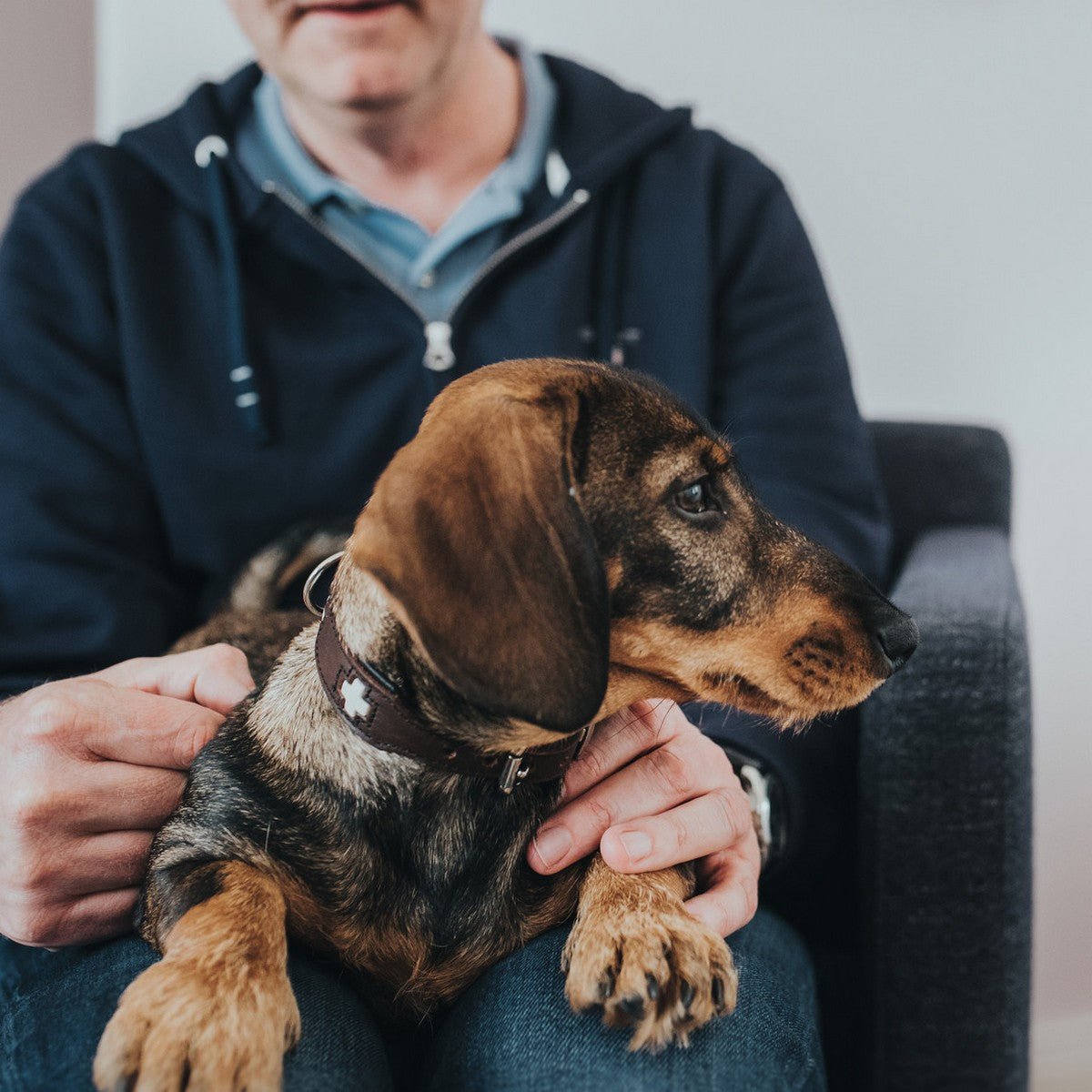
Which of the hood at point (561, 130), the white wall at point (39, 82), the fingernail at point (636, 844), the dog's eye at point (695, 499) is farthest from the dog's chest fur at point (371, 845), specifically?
the white wall at point (39, 82)

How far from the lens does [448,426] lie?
3.26ft

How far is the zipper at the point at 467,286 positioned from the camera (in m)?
1.71

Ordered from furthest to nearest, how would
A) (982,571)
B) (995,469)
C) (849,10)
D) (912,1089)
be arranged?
(849,10)
(995,469)
(982,571)
(912,1089)

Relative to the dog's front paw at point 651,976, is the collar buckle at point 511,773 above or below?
Result: above

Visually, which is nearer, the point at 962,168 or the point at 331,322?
the point at 331,322

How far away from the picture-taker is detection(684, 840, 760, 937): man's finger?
1.18 meters

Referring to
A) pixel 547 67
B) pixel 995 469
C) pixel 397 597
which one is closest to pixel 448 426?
pixel 397 597

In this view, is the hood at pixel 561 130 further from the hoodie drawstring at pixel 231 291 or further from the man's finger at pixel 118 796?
the man's finger at pixel 118 796

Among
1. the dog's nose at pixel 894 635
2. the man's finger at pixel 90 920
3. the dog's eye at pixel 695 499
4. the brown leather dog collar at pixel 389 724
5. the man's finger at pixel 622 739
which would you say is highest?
the dog's eye at pixel 695 499

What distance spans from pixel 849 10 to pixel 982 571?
1.36 meters

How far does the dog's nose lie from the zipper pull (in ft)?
2.63

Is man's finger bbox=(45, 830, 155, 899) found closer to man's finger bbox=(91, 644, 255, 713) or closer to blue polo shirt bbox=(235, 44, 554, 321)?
man's finger bbox=(91, 644, 255, 713)

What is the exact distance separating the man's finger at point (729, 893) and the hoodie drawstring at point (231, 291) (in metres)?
0.93

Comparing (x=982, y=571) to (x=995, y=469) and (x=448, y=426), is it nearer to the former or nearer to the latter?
(x=995, y=469)
